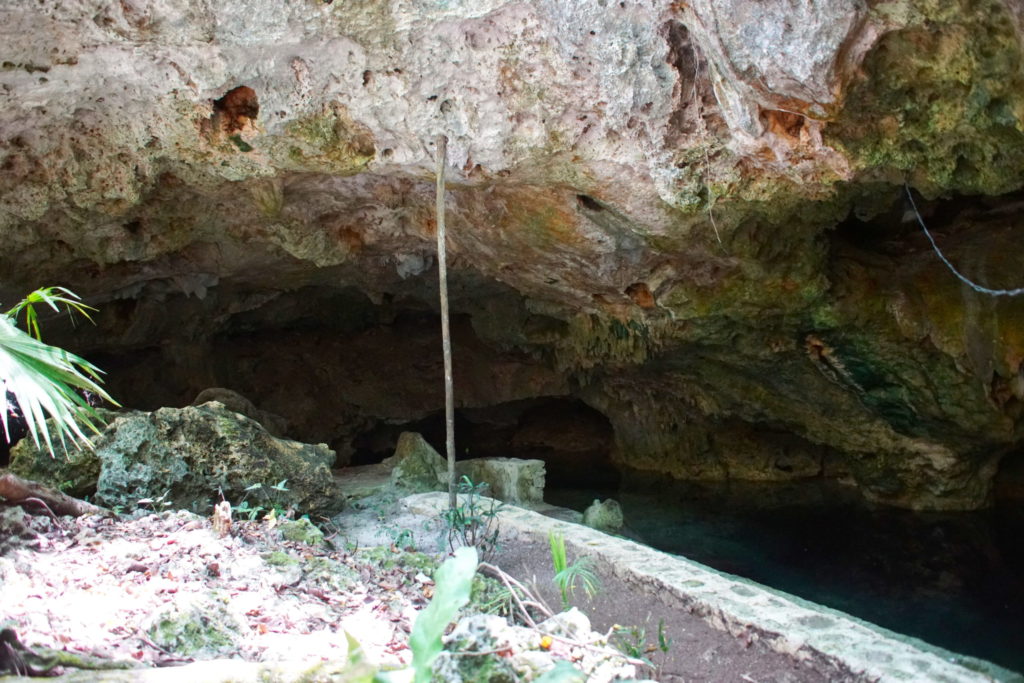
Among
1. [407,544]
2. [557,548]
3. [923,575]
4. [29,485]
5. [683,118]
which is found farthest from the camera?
[923,575]

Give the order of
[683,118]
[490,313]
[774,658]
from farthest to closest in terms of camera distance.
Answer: [490,313], [683,118], [774,658]

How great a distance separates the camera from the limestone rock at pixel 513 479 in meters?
6.96

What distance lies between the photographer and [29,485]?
3.96 m

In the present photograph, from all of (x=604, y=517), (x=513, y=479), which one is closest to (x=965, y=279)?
(x=604, y=517)

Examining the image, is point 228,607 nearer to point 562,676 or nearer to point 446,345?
point 562,676

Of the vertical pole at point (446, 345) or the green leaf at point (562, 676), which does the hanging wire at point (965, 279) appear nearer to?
the vertical pole at point (446, 345)

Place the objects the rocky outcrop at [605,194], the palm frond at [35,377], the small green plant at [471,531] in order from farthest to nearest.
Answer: the rocky outcrop at [605,194] < the small green plant at [471,531] < the palm frond at [35,377]

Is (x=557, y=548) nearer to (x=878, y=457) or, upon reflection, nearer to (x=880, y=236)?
(x=880, y=236)

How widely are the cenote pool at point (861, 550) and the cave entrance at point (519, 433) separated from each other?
2.31m

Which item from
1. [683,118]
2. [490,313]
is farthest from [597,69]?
[490,313]

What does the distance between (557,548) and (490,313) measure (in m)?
6.67

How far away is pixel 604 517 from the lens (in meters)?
6.85

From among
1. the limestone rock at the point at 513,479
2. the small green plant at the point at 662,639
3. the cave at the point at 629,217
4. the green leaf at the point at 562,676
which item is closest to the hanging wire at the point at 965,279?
the cave at the point at 629,217

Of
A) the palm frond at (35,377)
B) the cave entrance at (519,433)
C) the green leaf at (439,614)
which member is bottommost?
the cave entrance at (519,433)
